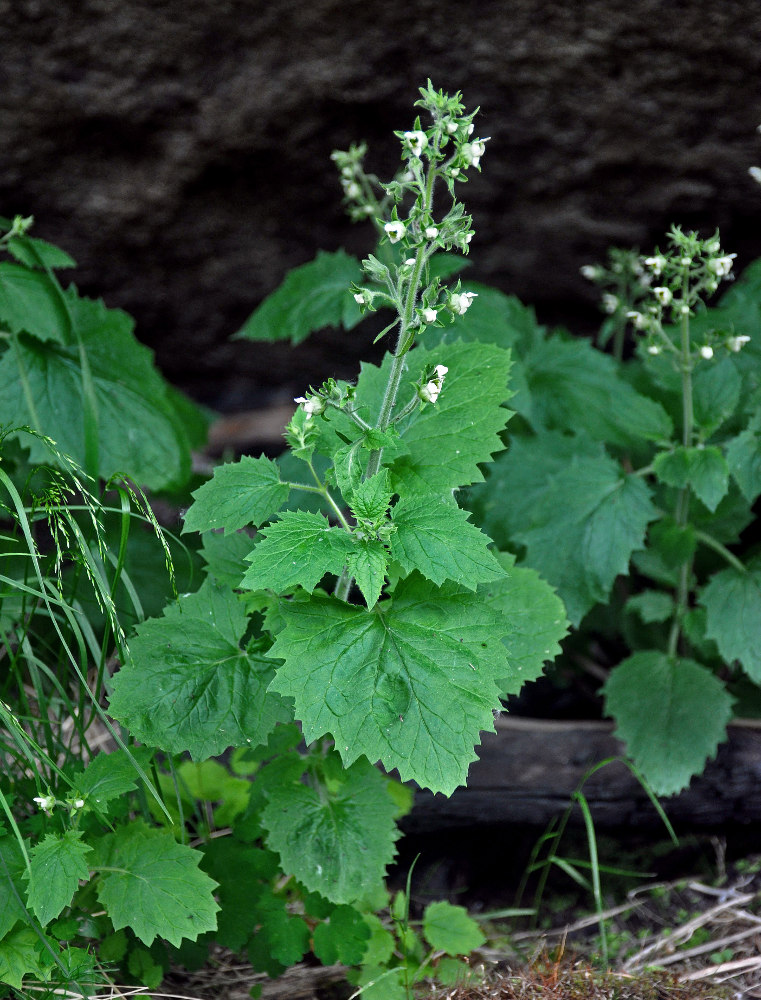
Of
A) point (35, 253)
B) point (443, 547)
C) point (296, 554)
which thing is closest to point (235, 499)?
point (296, 554)

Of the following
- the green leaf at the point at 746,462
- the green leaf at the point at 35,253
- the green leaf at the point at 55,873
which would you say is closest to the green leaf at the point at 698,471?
the green leaf at the point at 746,462

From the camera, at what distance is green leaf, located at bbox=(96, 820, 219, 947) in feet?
5.83

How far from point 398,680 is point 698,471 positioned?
1.23 meters

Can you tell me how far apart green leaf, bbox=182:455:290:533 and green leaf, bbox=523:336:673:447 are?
1.39 metres

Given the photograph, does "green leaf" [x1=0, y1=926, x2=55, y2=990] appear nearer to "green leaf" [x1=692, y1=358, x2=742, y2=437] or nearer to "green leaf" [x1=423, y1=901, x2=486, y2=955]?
"green leaf" [x1=423, y1=901, x2=486, y2=955]

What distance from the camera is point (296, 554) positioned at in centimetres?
172

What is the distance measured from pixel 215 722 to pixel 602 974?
44.7 inches

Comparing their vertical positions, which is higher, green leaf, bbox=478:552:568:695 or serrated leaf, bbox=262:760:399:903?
green leaf, bbox=478:552:568:695

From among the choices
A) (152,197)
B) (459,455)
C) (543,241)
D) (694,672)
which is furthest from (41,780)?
(543,241)

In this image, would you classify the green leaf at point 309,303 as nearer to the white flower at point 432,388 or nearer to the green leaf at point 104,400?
the green leaf at point 104,400

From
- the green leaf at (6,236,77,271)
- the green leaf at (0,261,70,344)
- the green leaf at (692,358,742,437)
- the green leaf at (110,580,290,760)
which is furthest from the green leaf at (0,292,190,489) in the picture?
the green leaf at (692,358,742,437)

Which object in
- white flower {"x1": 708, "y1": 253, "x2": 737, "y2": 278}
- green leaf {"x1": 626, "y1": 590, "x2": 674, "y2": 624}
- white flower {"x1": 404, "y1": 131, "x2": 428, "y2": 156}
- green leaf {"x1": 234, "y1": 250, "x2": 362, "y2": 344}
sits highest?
white flower {"x1": 404, "y1": 131, "x2": 428, "y2": 156}

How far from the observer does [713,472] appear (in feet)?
8.14

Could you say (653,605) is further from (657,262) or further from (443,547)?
(443,547)
